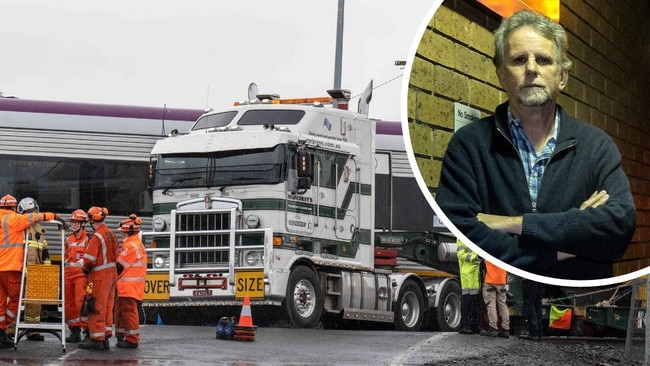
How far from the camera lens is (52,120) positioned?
21.1 metres

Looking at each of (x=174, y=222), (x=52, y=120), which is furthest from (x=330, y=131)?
(x=52, y=120)

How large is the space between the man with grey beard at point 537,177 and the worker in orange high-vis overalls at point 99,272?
12237 millimetres

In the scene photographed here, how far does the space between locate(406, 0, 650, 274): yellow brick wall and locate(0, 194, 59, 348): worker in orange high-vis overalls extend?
1217 centimetres

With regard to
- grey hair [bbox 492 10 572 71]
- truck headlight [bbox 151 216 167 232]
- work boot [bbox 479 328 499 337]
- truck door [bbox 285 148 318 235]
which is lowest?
work boot [bbox 479 328 499 337]

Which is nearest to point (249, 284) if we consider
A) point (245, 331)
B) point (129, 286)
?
point (245, 331)

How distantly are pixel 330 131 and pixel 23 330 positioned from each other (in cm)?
621

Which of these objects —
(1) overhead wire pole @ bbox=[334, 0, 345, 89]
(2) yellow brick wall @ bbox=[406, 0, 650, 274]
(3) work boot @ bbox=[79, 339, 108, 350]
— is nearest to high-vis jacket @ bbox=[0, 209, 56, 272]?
(3) work boot @ bbox=[79, 339, 108, 350]

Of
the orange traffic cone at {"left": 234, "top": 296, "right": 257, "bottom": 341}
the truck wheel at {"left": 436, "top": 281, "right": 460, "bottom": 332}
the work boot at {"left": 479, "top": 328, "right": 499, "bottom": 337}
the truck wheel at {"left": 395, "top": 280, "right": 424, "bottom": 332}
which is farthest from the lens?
the truck wheel at {"left": 436, "top": 281, "right": 460, "bottom": 332}

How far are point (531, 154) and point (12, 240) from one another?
41.2 ft

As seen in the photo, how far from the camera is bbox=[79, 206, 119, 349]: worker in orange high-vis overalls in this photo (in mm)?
13289

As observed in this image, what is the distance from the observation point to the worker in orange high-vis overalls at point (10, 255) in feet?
43.7

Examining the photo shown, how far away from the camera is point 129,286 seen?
13805mm

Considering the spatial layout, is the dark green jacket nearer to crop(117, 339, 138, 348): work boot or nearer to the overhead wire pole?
crop(117, 339, 138, 348): work boot

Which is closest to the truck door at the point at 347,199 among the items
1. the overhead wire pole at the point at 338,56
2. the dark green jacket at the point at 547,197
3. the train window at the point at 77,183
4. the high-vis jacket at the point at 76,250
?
the train window at the point at 77,183
